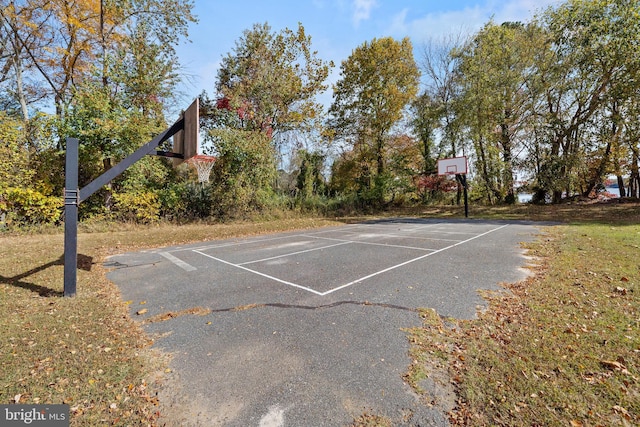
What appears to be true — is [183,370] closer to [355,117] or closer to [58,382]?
[58,382]

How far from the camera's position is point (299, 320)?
338 centimetres

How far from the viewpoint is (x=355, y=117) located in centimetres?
2219

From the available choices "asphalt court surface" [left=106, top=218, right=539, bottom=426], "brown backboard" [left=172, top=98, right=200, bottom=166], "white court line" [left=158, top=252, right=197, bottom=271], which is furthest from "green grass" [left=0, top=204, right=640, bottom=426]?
"brown backboard" [left=172, top=98, right=200, bottom=166]

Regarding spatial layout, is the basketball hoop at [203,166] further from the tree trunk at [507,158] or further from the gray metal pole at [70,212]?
the tree trunk at [507,158]

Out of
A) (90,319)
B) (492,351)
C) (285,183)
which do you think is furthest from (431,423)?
(285,183)

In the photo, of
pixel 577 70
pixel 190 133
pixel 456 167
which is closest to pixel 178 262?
pixel 190 133

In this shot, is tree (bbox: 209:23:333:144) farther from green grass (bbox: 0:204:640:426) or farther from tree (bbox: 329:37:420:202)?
green grass (bbox: 0:204:640:426)

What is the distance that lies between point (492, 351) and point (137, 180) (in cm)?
1415

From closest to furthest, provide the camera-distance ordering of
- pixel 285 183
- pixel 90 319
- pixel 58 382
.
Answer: pixel 58 382
pixel 90 319
pixel 285 183

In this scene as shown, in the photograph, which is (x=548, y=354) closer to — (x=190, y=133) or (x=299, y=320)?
(x=299, y=320)

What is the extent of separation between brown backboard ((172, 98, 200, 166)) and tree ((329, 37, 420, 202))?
1741 centimetres

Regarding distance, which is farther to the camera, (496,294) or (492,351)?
(496,294)

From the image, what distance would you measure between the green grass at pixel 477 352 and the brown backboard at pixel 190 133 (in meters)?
2.75
